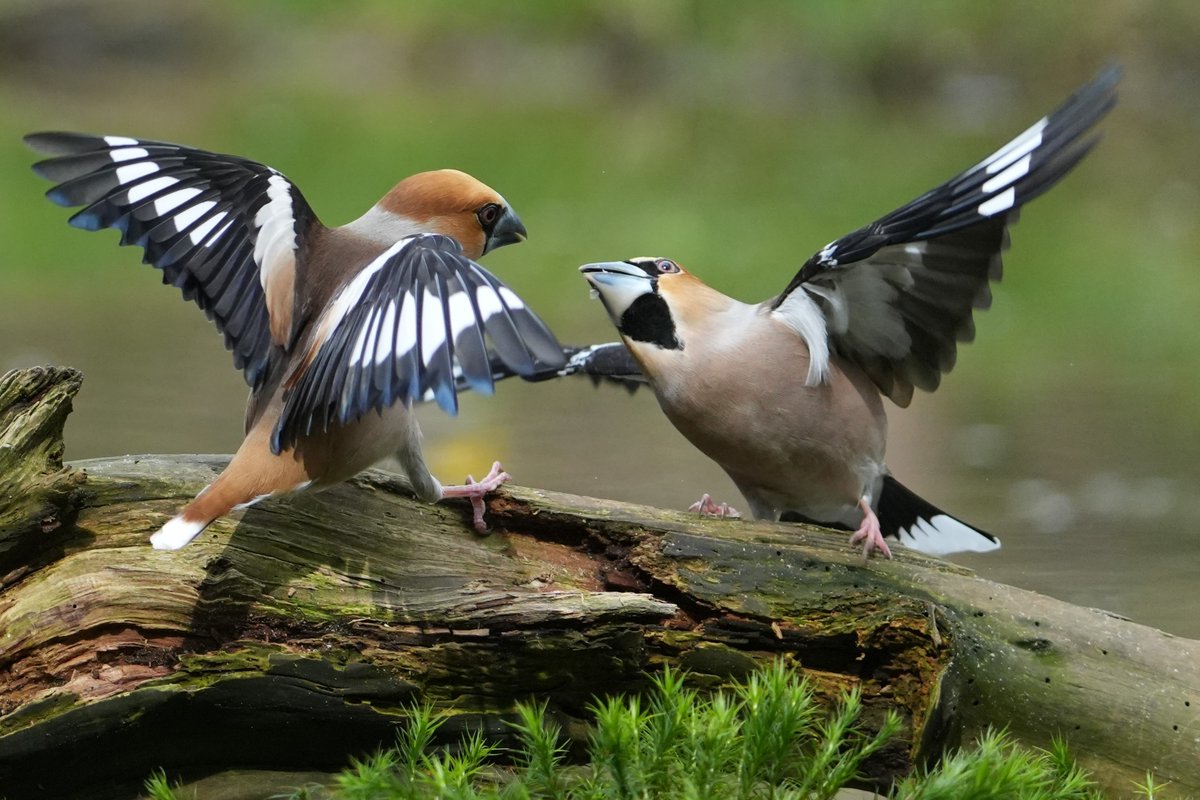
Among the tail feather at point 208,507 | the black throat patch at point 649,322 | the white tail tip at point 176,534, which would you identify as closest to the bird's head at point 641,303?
the black throat patch at point 649,322

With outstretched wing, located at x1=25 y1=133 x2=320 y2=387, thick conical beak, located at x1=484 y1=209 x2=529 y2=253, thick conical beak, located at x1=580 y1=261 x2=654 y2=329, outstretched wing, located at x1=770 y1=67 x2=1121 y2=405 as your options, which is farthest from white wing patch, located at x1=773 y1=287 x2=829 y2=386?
outstretched wing, located at x1=25 y1=133 x2=320 y2=387

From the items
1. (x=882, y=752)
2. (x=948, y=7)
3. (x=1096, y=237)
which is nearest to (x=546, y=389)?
(x=882, y=752)

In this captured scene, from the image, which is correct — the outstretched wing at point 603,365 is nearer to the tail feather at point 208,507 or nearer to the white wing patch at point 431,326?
the tail feather at point 208,507

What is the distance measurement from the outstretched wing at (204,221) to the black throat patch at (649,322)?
87 cm

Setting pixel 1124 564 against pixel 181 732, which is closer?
pixel 181 732

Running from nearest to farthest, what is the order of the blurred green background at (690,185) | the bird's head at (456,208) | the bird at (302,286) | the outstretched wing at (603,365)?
1. the bird at (302,286)
2. the bird's head at (456,208)
3. the outstretched wing at (603,365)
4. the blurred green background at (690,185)

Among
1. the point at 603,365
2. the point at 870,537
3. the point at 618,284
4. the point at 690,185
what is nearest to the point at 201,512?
the point at 618,284

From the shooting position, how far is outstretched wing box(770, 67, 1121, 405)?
10.7 ft

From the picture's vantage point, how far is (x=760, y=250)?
11648mm

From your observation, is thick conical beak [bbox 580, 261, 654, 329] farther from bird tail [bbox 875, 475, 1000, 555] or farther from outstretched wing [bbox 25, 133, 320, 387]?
bird tail [bbox 875, 475, 1000, 555]

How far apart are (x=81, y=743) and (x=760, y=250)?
9.09m

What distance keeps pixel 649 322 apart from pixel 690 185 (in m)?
11.0

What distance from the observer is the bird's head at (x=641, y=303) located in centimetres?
395

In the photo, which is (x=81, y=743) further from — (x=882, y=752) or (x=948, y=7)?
(x=948, y=7)
